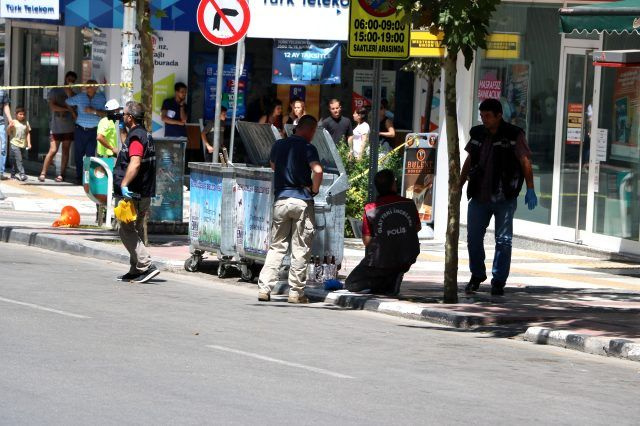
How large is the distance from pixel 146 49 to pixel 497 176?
17.0 feet

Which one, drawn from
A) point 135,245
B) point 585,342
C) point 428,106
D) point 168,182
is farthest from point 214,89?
point 585,342

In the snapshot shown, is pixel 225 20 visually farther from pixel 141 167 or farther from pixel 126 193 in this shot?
pixel 126 193

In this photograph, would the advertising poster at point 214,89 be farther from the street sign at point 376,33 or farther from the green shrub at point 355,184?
the street sign at point 376,33

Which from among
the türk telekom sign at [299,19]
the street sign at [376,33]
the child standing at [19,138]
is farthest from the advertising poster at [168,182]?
the child standing at [19,138]

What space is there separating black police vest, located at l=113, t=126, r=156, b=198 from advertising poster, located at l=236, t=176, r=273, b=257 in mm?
965

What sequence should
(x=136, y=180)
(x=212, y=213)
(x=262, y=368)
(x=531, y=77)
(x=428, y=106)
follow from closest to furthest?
1. (x=262, y=368)
2. (x=136, y=180)
3. (x=212, y=213)
4. (x=531, y=77)
5. (x=428, y=106)

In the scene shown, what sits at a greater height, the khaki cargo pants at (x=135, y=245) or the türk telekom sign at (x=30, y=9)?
the türk telekom sign at (x=30, y=9)

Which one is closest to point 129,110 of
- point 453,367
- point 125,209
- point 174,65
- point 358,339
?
point 125,209

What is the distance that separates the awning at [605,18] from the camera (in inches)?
591

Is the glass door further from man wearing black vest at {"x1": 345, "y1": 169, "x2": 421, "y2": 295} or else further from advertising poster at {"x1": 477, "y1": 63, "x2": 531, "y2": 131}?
man wearing black vest at {"x1": 345, "y1": 169, "x2": 421, "y2": 295}

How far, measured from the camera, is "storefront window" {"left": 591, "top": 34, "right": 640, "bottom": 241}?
17.9 m

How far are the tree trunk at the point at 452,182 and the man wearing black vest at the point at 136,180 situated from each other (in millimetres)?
3195

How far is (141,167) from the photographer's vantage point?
48.2 ft

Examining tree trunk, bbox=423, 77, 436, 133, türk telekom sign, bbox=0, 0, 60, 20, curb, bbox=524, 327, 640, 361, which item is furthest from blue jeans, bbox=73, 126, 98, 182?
curb, bbox=524, 327, 640, 361
